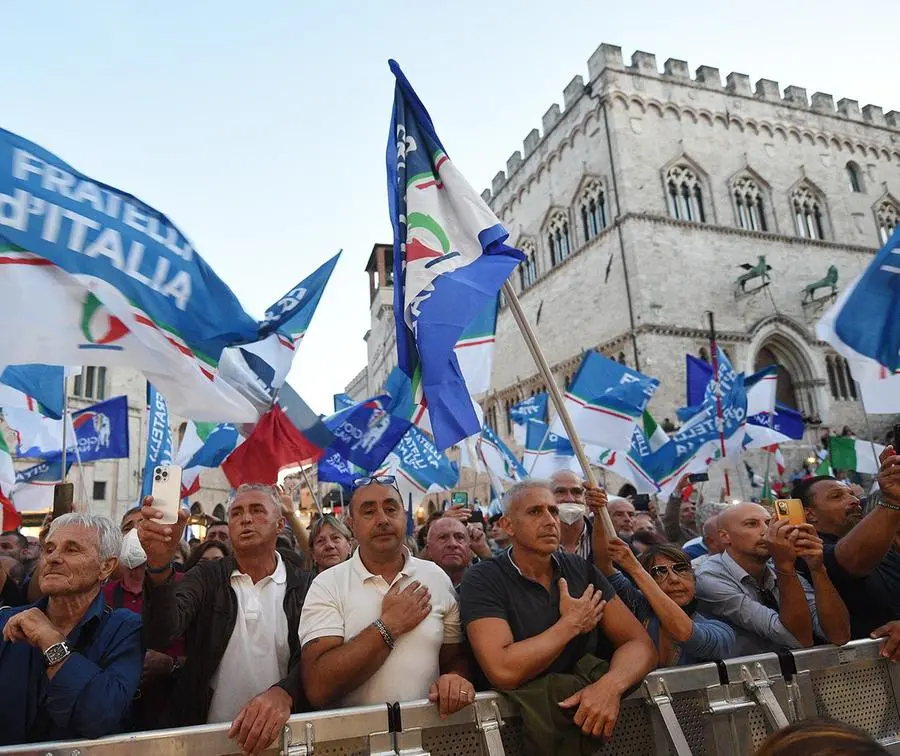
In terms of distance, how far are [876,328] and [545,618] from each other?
509 cm

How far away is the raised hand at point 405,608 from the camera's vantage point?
278 centimetres

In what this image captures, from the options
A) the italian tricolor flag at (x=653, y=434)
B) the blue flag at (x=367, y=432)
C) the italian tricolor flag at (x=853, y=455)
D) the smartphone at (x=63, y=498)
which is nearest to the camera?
the smartphone at (x=63, y=498)

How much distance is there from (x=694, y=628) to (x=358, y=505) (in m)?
1.84

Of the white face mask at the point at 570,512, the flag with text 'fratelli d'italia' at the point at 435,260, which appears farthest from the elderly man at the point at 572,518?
the flag with text 'fratelli d'italia' at the point at 435,260

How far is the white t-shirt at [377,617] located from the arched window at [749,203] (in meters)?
28.2

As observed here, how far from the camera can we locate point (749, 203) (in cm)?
2798

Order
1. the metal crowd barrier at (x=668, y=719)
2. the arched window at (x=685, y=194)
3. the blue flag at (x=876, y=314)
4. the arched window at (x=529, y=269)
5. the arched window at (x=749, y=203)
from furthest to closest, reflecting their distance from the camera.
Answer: the arched window at (x=529, y=269) < the arched window at (x=749, y=203) < the arched window at (x=685, y=194) < the blue flag at (x=876, y=314) < the metal crowd barrier at (x=668, y=719)

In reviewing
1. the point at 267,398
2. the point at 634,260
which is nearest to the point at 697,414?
the point at 267,398

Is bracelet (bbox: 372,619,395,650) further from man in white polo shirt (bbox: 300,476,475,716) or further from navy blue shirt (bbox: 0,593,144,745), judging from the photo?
navy blue shirt (bbox: 0,593,144,745)

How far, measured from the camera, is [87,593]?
2768mm

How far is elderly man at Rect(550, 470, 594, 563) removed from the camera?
4.58 meters

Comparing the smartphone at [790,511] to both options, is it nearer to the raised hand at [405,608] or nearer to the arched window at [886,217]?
the raised hand at [405,608]

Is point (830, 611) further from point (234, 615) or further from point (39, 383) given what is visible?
point (39, 383)

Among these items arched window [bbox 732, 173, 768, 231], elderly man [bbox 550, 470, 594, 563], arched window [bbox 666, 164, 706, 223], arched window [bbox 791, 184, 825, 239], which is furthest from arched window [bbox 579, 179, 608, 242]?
elderly man [bbox 550, 470, 594, 563]
